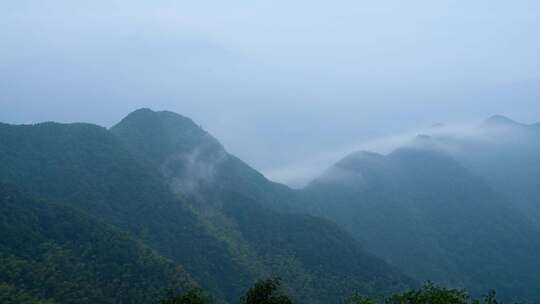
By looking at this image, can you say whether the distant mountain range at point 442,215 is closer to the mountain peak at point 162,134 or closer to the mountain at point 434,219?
the mountain at point 434,219

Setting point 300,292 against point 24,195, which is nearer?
point 24,195

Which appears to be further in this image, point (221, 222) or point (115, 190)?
point (221, 222)

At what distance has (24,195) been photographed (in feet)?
271

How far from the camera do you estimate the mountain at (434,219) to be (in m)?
131

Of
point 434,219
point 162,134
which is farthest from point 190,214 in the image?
point 434,219

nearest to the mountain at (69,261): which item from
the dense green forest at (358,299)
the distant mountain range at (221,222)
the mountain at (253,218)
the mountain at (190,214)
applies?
the distant mountain range at (221,222)

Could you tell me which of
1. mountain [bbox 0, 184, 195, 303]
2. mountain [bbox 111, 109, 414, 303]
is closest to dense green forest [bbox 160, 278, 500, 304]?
mountain [bbox 0, 184, 195, 303]

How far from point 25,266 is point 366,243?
96278mm

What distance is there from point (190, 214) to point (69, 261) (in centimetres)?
4159

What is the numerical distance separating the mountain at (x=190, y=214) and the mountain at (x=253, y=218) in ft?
1.00

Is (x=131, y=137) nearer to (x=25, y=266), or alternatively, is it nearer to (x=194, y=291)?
(x=25, y=266)

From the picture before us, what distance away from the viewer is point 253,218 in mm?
119438

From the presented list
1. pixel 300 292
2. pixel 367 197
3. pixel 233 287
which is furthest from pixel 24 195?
pixel 367 197

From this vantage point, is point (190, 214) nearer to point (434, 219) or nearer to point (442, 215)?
point (434, 219)
